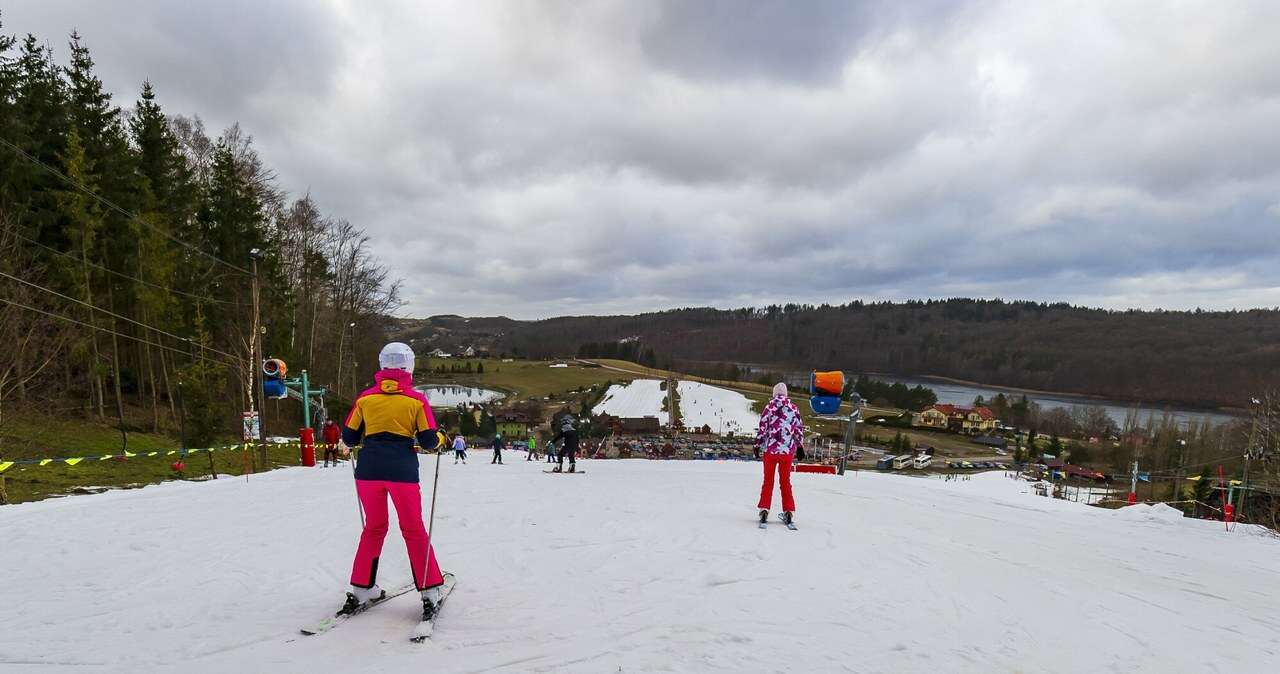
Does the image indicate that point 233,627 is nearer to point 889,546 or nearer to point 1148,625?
point 889,546

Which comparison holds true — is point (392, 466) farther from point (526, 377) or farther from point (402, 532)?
point (526, 377)

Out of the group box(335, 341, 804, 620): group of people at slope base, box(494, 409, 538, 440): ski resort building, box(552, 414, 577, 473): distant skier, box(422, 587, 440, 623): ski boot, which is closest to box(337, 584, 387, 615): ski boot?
box(335, 341, 804, 620): group of people at slope base

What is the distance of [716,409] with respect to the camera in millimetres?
87562

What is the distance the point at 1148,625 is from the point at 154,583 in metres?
8.23

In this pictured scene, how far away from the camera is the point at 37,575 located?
500 centimetres

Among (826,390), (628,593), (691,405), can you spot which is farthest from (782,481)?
(691,405)

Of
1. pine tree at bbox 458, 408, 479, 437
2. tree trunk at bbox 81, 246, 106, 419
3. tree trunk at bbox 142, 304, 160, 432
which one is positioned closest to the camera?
tree trunk at bbox 81, 246, 106, 419

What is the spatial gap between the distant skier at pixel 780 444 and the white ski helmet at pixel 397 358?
16.1 feet

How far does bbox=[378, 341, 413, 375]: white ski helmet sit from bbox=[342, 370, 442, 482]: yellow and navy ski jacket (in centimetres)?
8

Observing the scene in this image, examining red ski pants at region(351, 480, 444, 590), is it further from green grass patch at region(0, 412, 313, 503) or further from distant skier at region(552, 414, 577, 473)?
distant skier at region(552, 414, 577, 473)

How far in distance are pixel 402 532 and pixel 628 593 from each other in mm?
1914

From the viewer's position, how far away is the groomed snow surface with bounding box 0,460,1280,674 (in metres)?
3.71

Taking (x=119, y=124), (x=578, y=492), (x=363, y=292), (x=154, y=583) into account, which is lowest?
(x=578, y=492)

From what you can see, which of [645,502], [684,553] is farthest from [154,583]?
[645,502]
